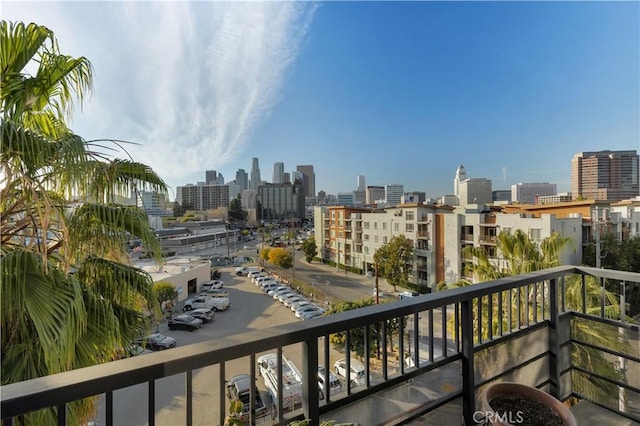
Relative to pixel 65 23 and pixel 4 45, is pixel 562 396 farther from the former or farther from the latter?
pixel 65 23

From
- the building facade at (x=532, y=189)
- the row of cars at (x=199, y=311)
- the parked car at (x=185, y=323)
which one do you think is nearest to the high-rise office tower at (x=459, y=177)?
the building facade at (x=532, y=189)

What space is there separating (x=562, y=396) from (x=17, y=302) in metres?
2.42

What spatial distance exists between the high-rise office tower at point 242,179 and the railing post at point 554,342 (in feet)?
146

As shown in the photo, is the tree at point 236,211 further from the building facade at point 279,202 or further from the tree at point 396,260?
the tree at point 396,260

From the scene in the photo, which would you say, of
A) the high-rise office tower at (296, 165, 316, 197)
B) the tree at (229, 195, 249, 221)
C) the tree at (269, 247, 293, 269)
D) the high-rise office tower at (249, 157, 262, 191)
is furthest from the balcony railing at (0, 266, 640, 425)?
the high-rise office tower at (296, 165, 316, 197)

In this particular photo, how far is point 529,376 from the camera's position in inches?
56.2

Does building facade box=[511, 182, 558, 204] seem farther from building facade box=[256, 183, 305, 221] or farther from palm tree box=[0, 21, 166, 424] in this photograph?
building facade box=[256, 183, 305, 221]

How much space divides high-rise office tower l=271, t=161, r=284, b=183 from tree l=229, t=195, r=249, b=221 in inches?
450

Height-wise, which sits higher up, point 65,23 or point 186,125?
point 186,125

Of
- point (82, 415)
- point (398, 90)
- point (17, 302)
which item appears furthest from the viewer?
point (398, 90)

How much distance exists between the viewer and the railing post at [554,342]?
149cm

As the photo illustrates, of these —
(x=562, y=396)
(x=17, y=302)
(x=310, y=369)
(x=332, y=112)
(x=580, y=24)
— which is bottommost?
(x=562, y=396)

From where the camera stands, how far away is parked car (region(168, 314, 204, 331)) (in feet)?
31.7

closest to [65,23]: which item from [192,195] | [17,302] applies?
[17,302]
